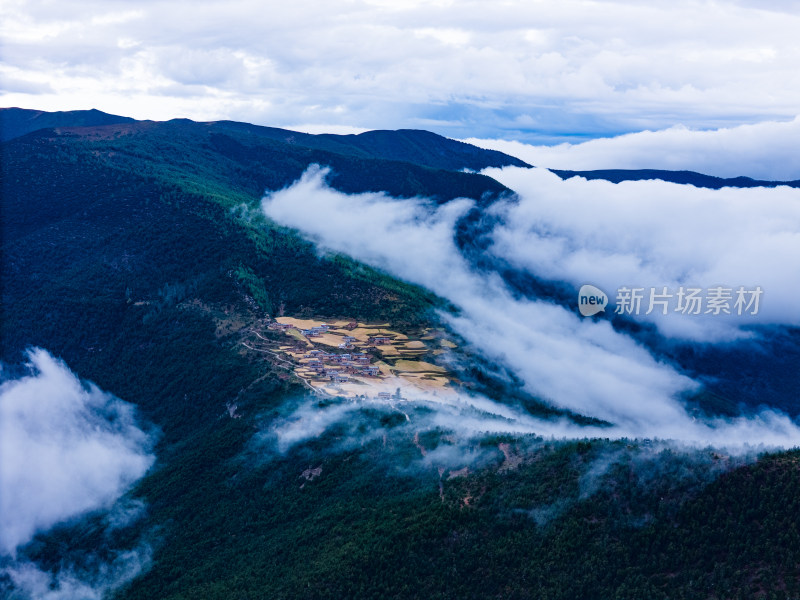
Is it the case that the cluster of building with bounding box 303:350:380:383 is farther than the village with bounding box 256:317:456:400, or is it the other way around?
the cluster of building with bounding box 303:350:380:383

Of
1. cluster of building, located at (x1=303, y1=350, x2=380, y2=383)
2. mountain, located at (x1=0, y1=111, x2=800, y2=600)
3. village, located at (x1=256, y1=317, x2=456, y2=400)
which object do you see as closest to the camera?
mountain, located at (x1=0, y1=111, x2=800, y2=600)

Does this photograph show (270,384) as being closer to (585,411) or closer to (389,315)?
(389,315)

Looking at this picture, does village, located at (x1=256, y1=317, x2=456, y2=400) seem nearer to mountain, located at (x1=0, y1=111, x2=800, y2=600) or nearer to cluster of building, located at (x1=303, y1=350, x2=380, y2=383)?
cluster of building, located at (x1=303, y1=350, x2=380, y2=383)

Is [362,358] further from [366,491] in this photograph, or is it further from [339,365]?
[366,491]

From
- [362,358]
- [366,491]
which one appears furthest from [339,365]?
[366,491]

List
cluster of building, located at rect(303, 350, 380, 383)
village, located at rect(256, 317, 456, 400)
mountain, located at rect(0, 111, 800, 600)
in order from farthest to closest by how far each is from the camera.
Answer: cluster of building, located at rect(303, 350, 380, 383)
village, located at rect(256, 317, 456, 400)
mountain, located at rect(0, 111, 800, 600)

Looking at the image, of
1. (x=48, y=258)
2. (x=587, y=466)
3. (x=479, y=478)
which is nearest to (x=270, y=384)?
(x=479, y=478)

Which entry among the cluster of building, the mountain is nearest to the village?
the cluster of building

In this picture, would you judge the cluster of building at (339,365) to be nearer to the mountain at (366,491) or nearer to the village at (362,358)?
the village at (362,358)
